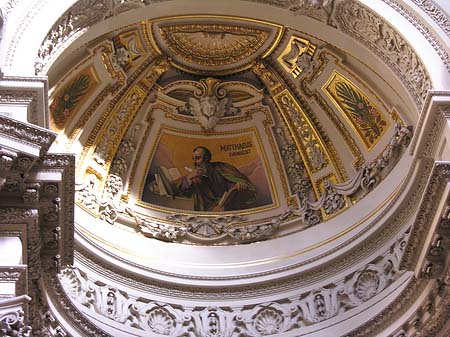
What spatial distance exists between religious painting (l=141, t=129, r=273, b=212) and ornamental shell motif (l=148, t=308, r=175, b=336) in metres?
2.31

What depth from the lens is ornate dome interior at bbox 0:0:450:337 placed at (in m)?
11.4

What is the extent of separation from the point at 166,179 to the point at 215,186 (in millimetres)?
857

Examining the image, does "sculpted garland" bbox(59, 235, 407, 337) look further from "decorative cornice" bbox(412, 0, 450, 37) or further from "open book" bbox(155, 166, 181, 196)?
"decorative cornice" bbox(412, 0, 450, 37)

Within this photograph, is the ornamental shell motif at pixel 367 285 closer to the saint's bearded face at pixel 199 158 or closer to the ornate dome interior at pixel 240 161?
the ornate dome interior at pixel 240 161

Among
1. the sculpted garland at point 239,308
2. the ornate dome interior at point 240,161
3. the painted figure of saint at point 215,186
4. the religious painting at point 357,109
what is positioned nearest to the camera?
the ornate dome interior at point 240,161

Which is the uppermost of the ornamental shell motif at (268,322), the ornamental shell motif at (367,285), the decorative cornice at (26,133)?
the decorative cornice at (26,133)

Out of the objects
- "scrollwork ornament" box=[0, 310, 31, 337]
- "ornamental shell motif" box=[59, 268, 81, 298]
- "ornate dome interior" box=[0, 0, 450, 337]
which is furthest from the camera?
"ornamental shell motif" box=[59, 268, 81, 298]

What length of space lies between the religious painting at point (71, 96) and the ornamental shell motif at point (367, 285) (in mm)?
5035

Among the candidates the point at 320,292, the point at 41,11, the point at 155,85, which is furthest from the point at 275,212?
the point at 41,11

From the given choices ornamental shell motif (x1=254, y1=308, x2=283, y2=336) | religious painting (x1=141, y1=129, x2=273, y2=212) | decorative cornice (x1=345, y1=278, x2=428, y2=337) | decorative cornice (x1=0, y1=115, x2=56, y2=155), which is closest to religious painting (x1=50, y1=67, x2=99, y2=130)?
religious painting (x1=141, y1=129, x2=273, y2=212)

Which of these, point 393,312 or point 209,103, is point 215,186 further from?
point 393,312

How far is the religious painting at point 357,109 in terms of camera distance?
1394cm

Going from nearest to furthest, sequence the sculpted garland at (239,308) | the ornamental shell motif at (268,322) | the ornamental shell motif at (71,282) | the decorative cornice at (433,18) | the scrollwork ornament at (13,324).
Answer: the scrollwork ornament at (13,324), the decorative cornice at (433,18), the ornamental shell motif at (71,282), the sculpted garland at (239,308), the ornamental shell motif at (268,322)

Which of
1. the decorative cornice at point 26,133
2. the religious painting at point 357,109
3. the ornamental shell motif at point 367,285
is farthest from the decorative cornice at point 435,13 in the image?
the decorative cornice at point 26,133
